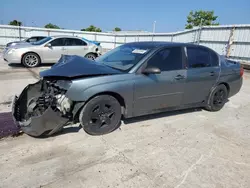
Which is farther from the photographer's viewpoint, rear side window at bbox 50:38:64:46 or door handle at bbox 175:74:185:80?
rear side window at bbox 50:38:64:46

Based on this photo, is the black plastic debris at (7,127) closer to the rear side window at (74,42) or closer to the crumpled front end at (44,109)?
the crumpled front end at (44,109)

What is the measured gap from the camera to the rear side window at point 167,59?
3.52 m

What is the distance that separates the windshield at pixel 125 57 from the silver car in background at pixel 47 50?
6.26 meters

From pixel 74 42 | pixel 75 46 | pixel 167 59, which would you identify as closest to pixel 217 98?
Answer: pixel 167 59

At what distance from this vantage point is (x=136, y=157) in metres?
2.76

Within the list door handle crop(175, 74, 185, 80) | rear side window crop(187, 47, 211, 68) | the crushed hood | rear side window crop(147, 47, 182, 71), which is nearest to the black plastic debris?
the crushed hood

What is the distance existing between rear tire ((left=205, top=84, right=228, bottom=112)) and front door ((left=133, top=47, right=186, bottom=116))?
109 cm

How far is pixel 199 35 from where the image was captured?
541 inches

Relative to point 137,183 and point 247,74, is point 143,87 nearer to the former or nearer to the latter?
point 137,183

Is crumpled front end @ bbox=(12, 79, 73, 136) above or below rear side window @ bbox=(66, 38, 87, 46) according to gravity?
below

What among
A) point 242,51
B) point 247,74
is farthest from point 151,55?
point 242,51

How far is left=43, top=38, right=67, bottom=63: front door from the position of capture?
9398 millimetres

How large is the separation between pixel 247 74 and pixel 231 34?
9.79ft

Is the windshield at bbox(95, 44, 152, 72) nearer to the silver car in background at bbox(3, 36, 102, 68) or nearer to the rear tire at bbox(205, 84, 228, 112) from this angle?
the rear tire at bbox(205, 84, 228, 112)
